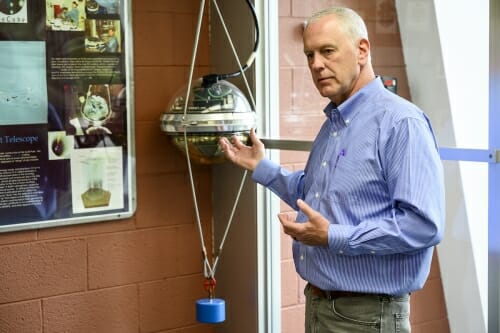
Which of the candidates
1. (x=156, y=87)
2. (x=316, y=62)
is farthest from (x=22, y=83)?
(x=316, y=62)

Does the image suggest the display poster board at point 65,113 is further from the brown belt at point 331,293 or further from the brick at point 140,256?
the brown belt at point 331,293

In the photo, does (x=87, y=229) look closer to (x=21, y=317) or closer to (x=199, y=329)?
(x=21, y=317)

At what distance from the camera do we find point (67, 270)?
120 inches

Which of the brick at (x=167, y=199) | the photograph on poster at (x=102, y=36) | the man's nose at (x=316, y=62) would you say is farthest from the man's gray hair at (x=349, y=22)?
the brick at (x=167, y=199)

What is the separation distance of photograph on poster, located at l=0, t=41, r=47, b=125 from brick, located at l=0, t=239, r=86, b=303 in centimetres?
50

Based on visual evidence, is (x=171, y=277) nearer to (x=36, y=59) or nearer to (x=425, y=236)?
(x=36, y=59)

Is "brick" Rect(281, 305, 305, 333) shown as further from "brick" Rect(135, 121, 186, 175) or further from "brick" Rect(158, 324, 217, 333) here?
"brick" Rect(135, 121, 186, 175)

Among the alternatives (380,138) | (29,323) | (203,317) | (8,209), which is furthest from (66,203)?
(380,138)

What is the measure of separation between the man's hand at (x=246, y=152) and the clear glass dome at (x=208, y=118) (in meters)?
0.15

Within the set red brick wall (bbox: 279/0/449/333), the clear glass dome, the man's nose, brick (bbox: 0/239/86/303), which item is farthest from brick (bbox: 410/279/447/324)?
brick (bbox: 0/239/86/303)

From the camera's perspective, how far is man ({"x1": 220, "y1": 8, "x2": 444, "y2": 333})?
6.30 feet

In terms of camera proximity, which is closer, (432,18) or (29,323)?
(432,18)

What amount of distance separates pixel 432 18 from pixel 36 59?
1.47 metres

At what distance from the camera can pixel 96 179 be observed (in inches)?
120
